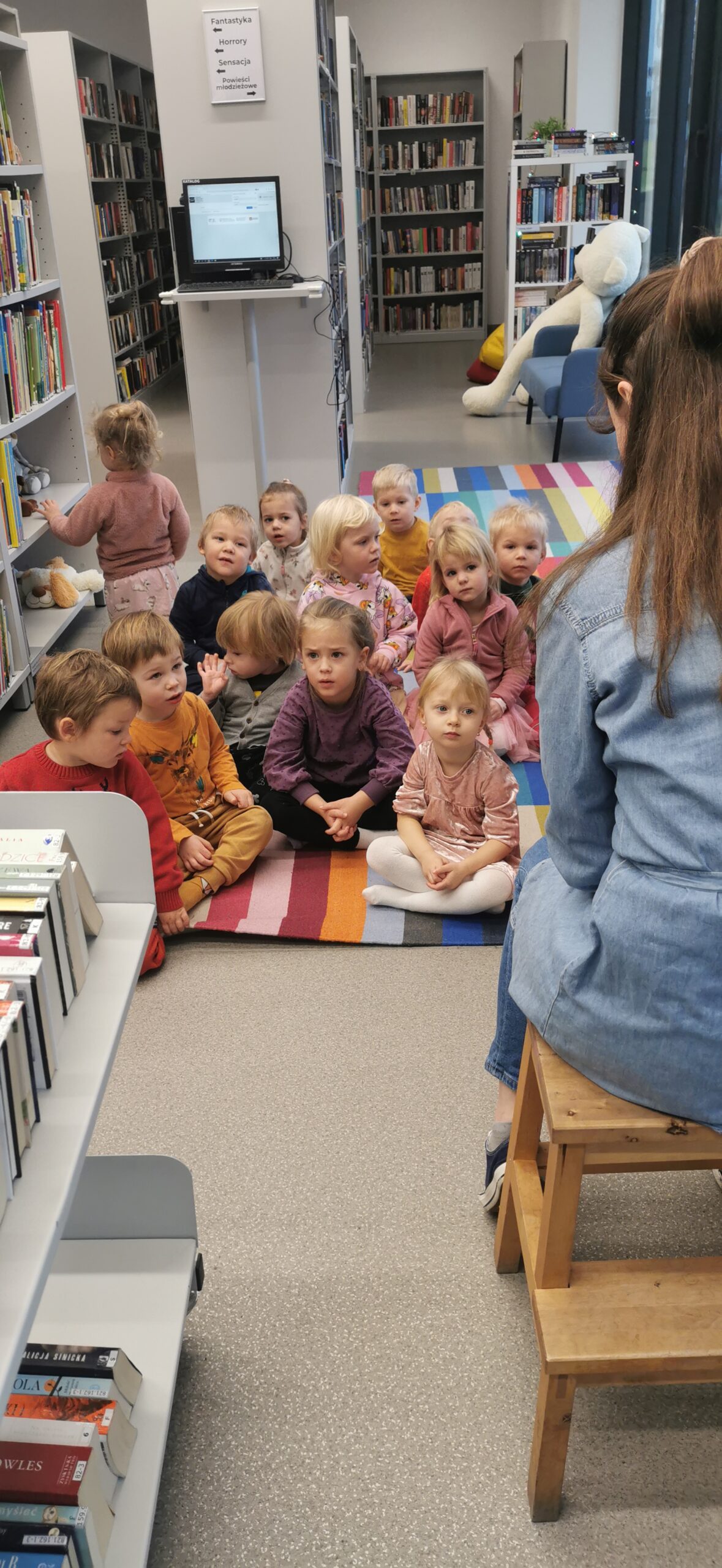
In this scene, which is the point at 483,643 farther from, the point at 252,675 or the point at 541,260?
the point at 541,260

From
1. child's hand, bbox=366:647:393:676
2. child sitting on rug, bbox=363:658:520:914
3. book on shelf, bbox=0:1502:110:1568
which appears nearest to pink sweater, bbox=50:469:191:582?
child's hand, bbox=366:647:393:676

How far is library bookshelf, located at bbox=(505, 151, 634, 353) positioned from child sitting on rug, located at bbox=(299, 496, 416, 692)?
5038mm

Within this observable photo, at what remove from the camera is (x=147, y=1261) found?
1438 mm

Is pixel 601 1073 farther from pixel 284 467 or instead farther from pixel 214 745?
pixel 284 467

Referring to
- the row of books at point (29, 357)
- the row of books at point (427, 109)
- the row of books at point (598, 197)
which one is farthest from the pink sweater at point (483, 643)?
the row of books at point (427, 109)

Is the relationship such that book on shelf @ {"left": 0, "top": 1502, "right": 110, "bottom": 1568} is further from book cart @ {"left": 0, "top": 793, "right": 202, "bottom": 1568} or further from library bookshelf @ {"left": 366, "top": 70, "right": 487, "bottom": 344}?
library bookshelf @ {"left": 366, "top": 70, "right": 487, "bottom": 344}

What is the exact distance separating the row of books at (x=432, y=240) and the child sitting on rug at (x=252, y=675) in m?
8.39

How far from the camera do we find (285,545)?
343 centimetres

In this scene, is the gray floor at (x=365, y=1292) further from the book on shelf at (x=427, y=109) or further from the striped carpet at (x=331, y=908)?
the book on shelf at (x=427, y=109)

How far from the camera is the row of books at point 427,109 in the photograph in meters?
9.62

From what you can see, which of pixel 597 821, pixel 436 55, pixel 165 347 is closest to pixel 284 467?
pixel 597 821

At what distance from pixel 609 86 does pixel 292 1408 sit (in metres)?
8.60

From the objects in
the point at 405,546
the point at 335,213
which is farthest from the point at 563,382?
the point at 405,546

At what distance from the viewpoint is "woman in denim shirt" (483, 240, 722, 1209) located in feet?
3.34
